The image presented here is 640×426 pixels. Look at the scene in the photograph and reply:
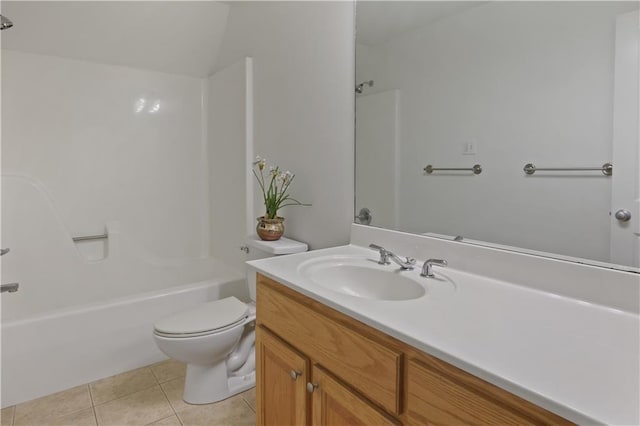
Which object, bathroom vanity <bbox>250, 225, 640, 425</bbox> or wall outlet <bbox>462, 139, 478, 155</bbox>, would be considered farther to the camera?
wall outlet <bbox>462, 139, 478, 155</bbox>

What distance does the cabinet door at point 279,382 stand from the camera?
3.76ft

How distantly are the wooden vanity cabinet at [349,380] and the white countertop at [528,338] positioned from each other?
0.12 feet

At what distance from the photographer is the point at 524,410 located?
0.61 metres

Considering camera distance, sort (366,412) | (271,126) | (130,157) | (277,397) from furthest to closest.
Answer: (130,157)
(271,126)
(277,397)
(366,412)

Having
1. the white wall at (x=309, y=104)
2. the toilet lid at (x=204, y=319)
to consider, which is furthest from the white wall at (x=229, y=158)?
the toilet lid at (x=204, y=319)

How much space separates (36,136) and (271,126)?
1.59 m

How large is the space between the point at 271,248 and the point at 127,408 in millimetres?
1038

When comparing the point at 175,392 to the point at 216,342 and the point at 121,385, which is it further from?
the point at 216,342

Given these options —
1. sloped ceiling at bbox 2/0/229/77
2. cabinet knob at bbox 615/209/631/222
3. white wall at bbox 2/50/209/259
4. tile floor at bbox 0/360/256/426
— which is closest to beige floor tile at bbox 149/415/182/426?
tile floor at bbox 0/360/256/426

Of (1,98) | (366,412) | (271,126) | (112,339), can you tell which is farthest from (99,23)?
(366,412)

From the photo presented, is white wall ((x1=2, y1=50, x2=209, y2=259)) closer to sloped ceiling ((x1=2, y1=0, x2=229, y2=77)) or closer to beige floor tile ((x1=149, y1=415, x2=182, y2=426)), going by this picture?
sloped ceiling ((x1=2, y1=0, x2=229, y2=77))

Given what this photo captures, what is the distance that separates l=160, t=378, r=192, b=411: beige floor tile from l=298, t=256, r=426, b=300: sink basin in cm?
109

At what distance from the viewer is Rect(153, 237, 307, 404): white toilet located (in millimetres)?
1714

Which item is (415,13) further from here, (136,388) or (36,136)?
(36,136)
